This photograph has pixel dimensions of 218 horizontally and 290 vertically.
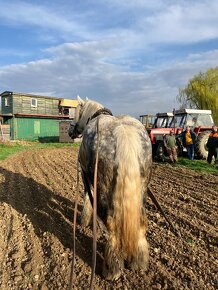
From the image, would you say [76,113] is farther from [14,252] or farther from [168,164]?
[168,164]

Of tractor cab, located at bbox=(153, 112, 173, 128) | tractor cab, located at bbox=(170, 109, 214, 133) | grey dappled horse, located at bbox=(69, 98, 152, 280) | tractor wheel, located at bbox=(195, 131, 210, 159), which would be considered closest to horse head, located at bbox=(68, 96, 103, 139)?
grey dappled horse, located at bbox=(69, 98, 152, 280)

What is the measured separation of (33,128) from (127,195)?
100 ft

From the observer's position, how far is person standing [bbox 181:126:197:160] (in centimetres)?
1351

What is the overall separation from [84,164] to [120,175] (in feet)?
2.79

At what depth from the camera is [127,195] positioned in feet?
Answer: 11.1

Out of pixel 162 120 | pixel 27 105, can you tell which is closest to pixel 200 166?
Answer: pixel 162 120

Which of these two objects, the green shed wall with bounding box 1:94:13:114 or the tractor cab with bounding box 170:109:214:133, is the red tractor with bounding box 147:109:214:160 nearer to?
the tractor cab with bounding box 170:109:214:133

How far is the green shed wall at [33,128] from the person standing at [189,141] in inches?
835

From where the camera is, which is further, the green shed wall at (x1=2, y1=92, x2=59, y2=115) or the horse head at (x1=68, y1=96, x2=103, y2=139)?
the green shed wall at (x1=2, y1=92, x2=59, y2=115)

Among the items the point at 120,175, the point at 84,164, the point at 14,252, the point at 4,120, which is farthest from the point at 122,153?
the point at 4,120

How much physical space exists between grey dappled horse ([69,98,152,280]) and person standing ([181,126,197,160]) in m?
10.2

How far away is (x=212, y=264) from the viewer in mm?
3885

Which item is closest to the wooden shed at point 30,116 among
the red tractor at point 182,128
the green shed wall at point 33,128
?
the green shed wall at point 33,128

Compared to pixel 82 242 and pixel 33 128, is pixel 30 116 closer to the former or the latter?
pixel 33 128
